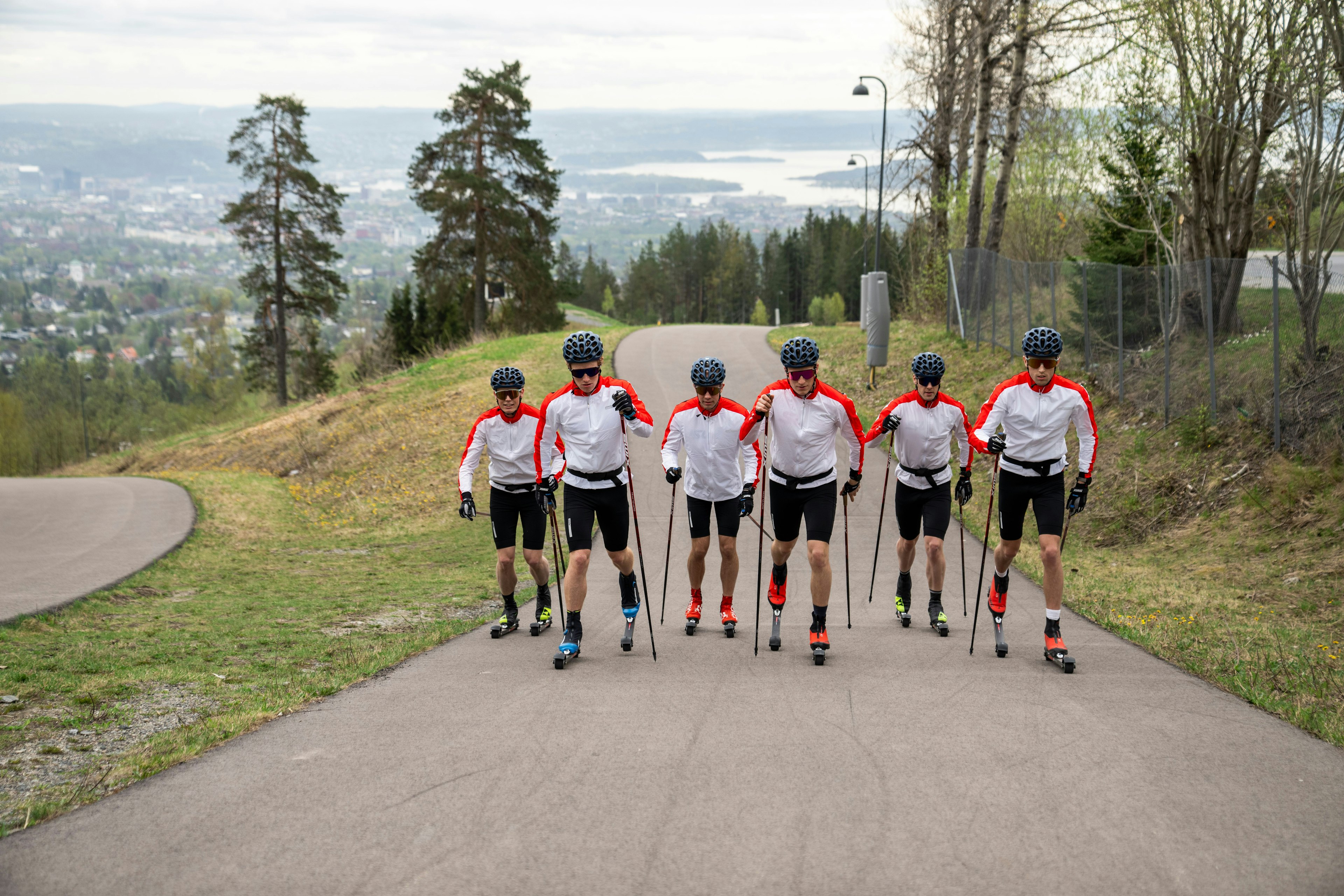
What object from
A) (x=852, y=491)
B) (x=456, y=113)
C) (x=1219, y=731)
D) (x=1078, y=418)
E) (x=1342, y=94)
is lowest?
(x=1219, y=731)

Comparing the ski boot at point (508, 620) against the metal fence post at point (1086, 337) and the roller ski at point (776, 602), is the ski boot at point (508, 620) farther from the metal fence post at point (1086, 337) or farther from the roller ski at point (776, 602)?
the metal fence post at point (1086, 337)

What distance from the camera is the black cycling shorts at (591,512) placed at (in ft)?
25.3

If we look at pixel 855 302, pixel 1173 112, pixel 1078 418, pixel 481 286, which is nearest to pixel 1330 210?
pixel 1173 112

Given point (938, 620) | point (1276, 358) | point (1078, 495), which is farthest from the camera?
point (1276, 358)

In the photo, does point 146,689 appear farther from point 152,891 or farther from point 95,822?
point 152,891

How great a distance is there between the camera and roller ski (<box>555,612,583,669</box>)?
753 centimetres

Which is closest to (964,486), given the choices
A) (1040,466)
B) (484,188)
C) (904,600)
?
(1040,466)

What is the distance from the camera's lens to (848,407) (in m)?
7.70

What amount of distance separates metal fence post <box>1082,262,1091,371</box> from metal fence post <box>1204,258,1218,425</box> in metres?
3.28

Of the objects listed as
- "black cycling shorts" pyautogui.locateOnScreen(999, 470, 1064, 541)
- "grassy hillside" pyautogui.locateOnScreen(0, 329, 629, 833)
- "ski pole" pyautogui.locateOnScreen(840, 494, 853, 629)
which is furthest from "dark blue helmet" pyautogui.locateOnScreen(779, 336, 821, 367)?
"grassy hillside" pyautogui.locateOnScreen(0, 329, 629, 833)

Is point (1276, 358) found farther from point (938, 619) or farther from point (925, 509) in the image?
point (938, 619)

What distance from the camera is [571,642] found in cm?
764

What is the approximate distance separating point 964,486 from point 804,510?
5.10 feet

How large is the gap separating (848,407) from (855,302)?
11263 centimetres
